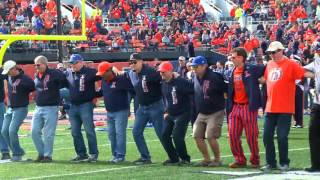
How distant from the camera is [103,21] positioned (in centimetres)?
4275

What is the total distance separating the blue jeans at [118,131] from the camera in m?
14.5

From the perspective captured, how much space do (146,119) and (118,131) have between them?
478 mm

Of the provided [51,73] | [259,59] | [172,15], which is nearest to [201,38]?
[172,15]

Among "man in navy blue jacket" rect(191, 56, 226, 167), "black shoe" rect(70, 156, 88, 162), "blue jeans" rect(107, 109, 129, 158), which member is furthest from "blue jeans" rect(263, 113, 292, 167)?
"black shoe" rect(70, 156, 88, 162)

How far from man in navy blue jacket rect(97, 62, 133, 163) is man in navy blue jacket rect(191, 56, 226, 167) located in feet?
4.74

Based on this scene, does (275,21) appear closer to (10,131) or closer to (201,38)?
(201,38)

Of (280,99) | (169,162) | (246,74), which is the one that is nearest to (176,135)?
(169,162)

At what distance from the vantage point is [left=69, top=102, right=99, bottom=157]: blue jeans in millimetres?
14938

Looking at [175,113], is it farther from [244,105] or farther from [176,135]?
[244,105]

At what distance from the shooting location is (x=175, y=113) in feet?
45.7

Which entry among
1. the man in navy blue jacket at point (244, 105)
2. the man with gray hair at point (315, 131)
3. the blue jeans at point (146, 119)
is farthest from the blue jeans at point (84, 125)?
the man with gray hair at point (315, 131)

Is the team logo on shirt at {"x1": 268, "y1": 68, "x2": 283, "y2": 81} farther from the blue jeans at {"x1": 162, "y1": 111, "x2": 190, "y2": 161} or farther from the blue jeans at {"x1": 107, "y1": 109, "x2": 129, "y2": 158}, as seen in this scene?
the blue jeans at {"x1": 107, "y1": 109, "x2": 129, "y2": 158}

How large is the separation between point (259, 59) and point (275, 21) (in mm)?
26471

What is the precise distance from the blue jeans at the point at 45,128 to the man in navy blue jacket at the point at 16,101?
15.0 inches
